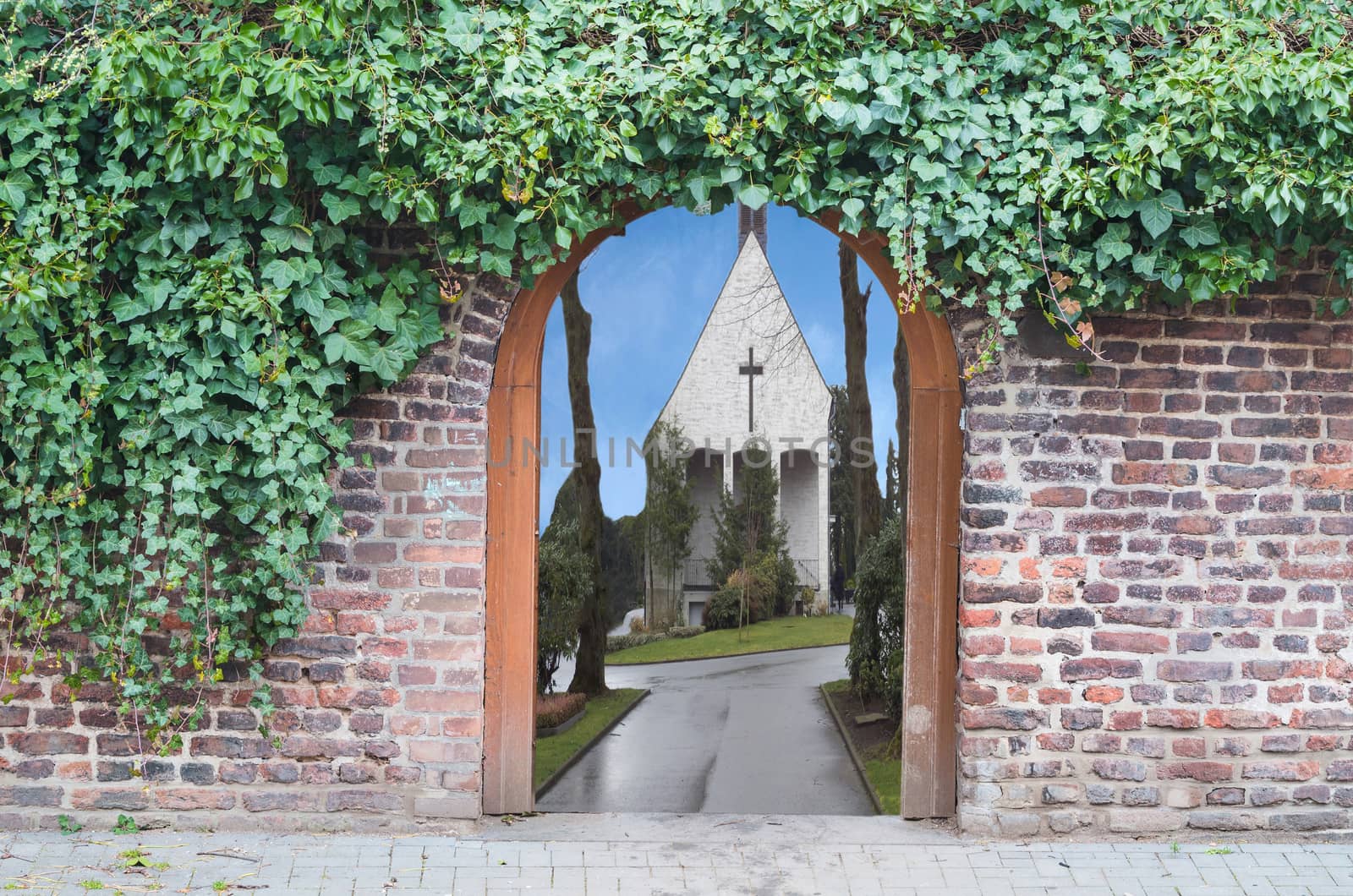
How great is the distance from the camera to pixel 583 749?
329 inches

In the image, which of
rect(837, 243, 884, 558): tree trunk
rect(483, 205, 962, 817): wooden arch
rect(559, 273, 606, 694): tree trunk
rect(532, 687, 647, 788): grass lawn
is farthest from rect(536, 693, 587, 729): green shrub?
rect(483, 205, 962, 817): wooden arch

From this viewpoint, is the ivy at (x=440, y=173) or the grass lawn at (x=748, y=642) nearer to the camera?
the ivy at (x=440, y=173)

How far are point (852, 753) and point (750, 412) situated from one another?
12.2 m

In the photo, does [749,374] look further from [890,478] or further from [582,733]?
[582,733]

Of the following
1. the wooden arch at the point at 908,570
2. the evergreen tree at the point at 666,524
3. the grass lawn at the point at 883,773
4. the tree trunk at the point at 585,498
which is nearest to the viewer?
the wooden arch at the point at 908,570

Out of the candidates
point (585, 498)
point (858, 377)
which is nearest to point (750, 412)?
point (858, 377)

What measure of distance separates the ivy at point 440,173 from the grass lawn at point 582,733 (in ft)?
11.0

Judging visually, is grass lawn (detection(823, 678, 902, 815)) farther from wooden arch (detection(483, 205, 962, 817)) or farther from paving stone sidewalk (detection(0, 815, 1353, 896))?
paving stone sidewalk (detection(0, 815, 1353, 896))

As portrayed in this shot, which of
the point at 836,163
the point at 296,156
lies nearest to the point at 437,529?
the point at 296,156

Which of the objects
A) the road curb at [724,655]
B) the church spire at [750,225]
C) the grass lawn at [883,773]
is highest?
the church spire at [750,225]

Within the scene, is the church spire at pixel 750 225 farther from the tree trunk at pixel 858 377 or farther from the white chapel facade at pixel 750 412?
the tree trunk at pixel 858 377

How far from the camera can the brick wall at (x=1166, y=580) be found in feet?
14.1

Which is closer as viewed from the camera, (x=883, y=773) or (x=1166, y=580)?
(x=1166, y=580)

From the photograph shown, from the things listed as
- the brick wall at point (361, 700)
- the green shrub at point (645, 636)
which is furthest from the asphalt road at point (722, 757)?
the green shrub at point (645, 636)
